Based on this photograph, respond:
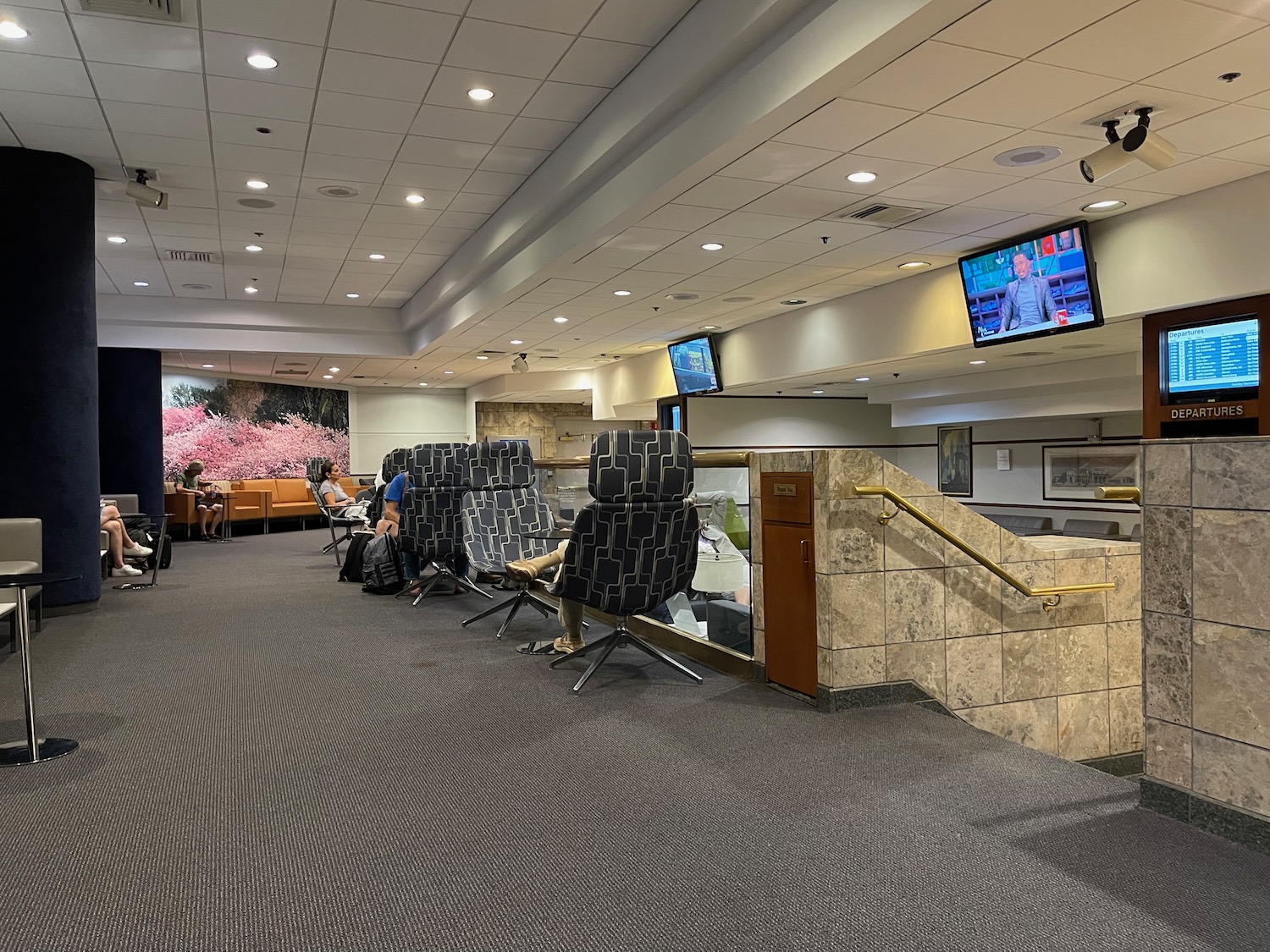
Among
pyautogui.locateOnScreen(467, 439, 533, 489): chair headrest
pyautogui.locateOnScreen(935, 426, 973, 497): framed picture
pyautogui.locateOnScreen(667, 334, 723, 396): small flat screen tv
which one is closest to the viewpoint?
pyautogui.locateOnScreen(467, 439, 533, 489): chair headrest

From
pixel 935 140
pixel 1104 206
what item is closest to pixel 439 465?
pixel 935 140

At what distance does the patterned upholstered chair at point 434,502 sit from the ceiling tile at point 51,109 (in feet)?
10.3

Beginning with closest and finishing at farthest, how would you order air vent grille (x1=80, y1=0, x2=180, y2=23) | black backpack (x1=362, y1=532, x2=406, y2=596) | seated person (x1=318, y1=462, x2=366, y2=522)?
air vent grille (x1=80, y1=0, x2=180, y2=23) < black backpack (x1=362, y1=532, x2=406, y2=596) < seated person (x1=318, y1=462, x2=366, y2=522)

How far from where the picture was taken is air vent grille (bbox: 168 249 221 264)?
10.1 m

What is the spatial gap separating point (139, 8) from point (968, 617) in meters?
5.22

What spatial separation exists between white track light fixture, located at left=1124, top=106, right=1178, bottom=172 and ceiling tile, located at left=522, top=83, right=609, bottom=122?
314 centimetres

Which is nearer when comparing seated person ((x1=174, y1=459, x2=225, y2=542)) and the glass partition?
the glass partition

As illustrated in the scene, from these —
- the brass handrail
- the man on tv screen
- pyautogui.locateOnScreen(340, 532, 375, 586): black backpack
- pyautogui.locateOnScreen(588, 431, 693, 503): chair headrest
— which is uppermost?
the man on tv screen

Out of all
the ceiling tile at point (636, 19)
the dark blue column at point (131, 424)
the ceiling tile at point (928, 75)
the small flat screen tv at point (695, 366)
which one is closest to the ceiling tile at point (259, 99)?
the ceiling tile at point (636, 19)

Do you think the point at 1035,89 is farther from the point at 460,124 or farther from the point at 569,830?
the point at 569,830

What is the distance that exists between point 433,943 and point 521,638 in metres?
3.83

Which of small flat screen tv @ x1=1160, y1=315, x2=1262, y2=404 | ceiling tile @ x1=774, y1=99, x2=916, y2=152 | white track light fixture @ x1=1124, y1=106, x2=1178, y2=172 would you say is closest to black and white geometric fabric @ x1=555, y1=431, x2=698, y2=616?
ceiling tile @ x1=774, y1=99, x2=916, y2=152

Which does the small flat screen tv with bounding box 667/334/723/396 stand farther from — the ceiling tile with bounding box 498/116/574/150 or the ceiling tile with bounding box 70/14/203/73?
the ceiling tile with bounding box 70/14/203/73

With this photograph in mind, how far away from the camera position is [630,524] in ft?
14.9
